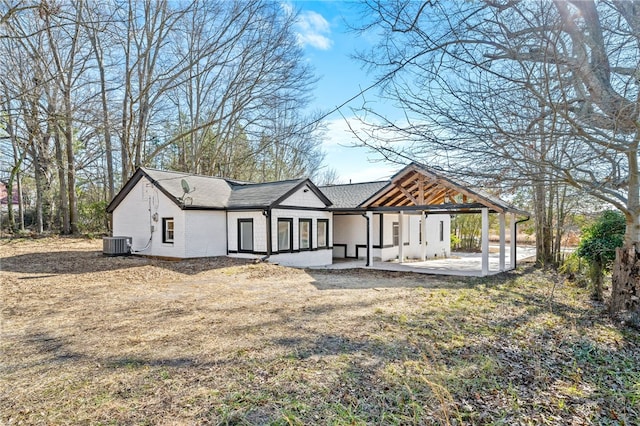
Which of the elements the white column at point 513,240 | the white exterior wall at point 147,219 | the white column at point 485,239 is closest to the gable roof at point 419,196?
the white column at point 485,239

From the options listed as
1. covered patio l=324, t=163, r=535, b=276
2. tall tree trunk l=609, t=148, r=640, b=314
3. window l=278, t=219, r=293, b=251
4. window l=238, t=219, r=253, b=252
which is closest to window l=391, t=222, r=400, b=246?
covered patio l=324, t=163, r=535, b=276

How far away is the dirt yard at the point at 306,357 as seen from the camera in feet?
10.9

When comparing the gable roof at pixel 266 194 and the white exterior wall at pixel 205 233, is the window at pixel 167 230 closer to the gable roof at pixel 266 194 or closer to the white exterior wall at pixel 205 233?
the white exterior wall at pixel 205 233

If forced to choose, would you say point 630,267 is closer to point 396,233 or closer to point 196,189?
point 396,233

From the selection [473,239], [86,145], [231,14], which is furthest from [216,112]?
[473,239]

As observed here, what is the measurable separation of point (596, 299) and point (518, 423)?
7082mm

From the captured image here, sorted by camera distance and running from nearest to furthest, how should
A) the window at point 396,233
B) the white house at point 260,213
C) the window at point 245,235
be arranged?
1. the white house at point 260,213
2. the window at point 245,235
3. the window at point 396,233

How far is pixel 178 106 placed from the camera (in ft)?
85.3

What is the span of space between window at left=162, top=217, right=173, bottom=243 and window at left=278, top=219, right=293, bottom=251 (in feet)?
13.8

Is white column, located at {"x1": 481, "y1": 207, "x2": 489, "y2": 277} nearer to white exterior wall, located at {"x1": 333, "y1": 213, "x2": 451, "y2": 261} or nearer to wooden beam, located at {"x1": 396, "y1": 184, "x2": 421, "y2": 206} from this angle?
wooden beam, located at {"x1": 396, "y1": 184, "x2": 421, "y2": 206}

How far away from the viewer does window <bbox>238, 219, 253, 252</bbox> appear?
13.8 metres

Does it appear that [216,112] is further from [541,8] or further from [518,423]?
[518,423]

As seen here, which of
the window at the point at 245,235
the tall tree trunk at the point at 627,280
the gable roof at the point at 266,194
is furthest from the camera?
the window at the point at 245,235

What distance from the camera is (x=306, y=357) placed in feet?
14.6
